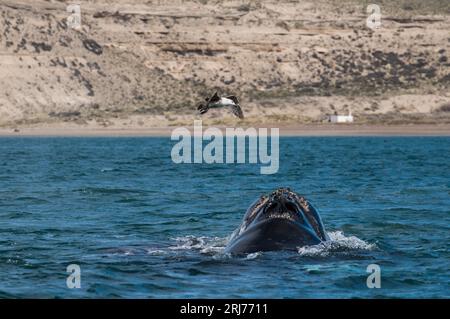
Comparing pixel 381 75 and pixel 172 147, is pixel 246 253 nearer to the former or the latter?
pixel 172 147

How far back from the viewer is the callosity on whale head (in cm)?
1934

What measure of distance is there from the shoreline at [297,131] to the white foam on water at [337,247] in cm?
8567

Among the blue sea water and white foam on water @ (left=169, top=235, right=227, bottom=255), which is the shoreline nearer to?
the blue sea water

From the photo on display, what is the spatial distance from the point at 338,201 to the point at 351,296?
17.8 meters

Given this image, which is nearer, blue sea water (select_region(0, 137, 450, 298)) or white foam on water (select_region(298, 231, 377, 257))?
blue sea water (select_region(0, 137, 450, 298))

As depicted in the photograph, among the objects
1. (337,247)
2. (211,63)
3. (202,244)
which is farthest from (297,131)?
(337,247)

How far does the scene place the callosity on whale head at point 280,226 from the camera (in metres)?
19.3

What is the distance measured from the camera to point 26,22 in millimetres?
134125

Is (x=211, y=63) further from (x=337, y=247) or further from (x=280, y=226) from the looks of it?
(x=280, y=226)

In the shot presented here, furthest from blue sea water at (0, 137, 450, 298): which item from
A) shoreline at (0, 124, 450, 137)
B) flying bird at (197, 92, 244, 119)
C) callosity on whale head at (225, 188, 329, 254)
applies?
shoreline at (0, 124, 450, 137)

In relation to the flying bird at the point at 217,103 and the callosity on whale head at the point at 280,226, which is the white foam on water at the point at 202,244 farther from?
the flying bird at the point at 217,103

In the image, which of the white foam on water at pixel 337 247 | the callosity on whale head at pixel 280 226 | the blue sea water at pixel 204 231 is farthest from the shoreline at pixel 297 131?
the callosity on whale head at pixel 280 226

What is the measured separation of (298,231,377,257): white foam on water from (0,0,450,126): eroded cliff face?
94.1 metres

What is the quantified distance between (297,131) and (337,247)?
9058 centimetres
